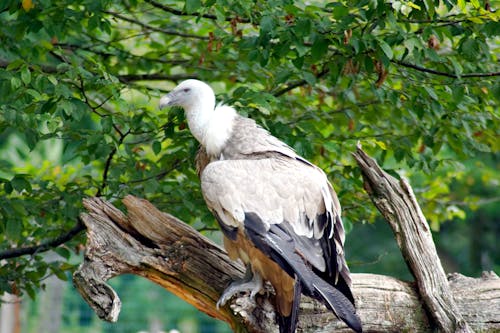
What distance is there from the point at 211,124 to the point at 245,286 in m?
1.14

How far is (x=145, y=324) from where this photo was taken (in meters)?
13.6

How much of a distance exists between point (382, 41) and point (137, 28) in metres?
3.03

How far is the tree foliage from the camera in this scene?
5.24 metres

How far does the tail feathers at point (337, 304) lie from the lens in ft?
13.9

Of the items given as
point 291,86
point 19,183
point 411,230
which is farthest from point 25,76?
point 411,230

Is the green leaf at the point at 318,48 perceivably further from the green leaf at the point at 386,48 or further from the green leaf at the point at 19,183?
the green leaf at the point at 19,183

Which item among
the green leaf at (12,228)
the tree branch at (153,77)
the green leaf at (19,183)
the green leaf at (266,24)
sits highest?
the green leaf at (266,24)

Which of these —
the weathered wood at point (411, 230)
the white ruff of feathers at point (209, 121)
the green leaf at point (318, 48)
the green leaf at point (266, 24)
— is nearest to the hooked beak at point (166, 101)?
the white ruff of feathers at point (209, 121)

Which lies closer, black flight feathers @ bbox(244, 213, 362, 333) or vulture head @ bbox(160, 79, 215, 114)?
black flight feathers @ bbox(244, 213, 362, 333)

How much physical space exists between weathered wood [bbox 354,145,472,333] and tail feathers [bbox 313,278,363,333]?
73 cm

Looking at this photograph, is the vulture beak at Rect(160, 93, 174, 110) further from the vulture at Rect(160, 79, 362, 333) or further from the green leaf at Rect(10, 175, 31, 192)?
the green leaf at Rect(10, 175, 31, 192)

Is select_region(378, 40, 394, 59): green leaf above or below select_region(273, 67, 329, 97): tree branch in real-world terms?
above

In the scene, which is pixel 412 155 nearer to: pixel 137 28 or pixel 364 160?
pixel 364 160

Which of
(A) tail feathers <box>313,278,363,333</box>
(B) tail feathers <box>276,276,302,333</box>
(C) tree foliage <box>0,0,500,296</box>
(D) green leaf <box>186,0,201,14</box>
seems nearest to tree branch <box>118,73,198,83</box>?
(C) tree foliage <box>0,0,500,296</box>
